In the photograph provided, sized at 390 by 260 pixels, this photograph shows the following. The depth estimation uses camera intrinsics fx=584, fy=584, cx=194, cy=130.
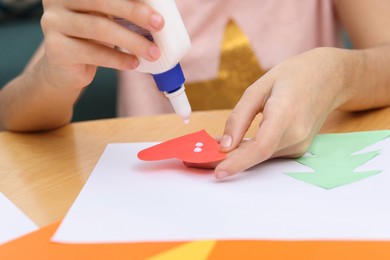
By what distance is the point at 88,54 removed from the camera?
1.70 ft

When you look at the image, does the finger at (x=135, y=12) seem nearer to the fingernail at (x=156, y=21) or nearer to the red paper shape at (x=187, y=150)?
the fingernail at (x=156, y=21)

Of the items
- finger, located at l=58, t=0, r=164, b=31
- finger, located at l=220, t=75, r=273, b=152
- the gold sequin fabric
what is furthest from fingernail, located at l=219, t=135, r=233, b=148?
the gold sequin fabric

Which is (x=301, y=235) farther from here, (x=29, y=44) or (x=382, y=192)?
(x=29, y=44)

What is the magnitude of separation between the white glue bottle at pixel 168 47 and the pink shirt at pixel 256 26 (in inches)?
15.4

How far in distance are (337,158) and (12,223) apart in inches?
11.0

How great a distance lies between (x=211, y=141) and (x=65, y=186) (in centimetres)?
14

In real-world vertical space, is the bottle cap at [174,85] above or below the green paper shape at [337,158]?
above

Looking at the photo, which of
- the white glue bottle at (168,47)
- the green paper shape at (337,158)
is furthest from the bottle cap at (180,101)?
the green paper shape at (337,158)

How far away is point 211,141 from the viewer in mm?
530

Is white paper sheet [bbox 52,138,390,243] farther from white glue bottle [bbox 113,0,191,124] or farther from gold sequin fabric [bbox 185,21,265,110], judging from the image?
gold sequin fabric [bbox 185,21,265,110]

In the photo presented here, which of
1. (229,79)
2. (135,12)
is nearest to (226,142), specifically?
(135,12)

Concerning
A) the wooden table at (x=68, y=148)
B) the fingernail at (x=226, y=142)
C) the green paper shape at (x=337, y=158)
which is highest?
the fingernail at (x=226, y=142)

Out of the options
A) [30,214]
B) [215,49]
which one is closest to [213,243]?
[30,214]

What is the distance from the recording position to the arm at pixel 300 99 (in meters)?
0.48
